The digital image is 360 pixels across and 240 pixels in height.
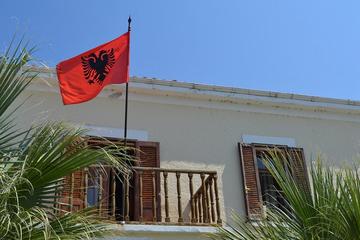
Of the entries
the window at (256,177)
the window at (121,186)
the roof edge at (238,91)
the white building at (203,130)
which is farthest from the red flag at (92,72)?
the window at (256,177)

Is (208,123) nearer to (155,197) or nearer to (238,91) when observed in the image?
(238,91)

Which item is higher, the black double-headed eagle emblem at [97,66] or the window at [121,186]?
the black double-headed eagle emblem at [97,66]

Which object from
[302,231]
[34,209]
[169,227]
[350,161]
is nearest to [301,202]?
[302,231]

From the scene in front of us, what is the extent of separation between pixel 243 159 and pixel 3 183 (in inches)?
251

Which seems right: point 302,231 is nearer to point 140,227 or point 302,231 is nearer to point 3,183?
point 3,183

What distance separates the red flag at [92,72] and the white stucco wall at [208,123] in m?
1.24

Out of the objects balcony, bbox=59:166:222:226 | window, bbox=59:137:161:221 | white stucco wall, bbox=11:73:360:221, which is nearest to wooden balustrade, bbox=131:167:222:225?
balcony, bbox=59:166:222:226

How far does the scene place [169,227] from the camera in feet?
25.7

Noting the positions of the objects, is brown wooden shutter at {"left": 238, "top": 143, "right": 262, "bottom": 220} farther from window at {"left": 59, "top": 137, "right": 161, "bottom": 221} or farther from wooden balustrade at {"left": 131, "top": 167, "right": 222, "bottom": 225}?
window at {"left": 59, "top": 137, "right": 161, "bottom": 221}

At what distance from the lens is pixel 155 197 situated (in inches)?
324

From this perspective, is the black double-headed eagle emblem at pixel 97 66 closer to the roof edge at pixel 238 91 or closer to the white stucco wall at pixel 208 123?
the roof edge at pixel 238 91

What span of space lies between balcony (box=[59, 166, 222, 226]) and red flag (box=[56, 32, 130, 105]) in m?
1.11

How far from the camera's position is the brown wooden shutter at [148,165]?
335 inches

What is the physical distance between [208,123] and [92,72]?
277 cm
